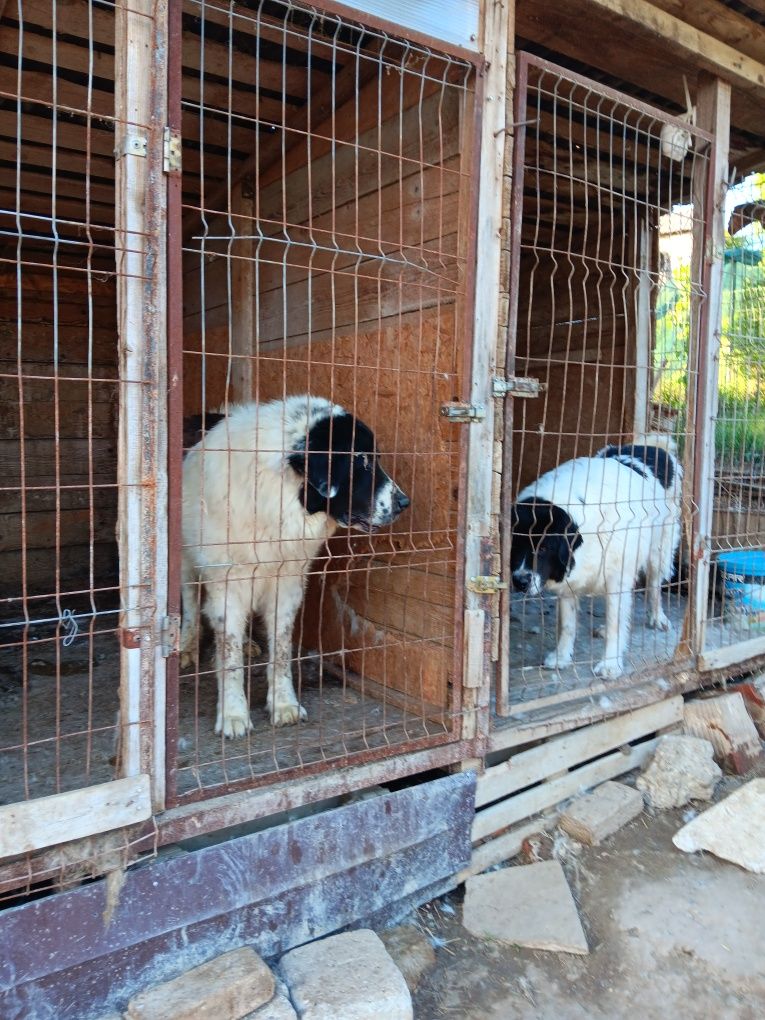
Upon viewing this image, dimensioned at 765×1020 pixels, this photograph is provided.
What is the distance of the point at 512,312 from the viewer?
3.10 meters

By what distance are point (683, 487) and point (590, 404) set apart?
305 cm

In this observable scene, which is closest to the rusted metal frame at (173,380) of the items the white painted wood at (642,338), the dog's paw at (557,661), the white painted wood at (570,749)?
the white painted wood at (570,749)

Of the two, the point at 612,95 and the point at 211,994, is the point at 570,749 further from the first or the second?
the point at 612,95

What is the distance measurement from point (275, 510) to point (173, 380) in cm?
118

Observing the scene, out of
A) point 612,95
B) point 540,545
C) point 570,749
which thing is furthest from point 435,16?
point 570,749

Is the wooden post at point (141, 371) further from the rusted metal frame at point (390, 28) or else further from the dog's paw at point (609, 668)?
the dog's paw at point (609, 668)

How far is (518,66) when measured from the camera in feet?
9.85

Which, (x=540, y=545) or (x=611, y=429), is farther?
(x=611, y=429)

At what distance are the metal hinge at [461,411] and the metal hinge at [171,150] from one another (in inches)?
51.8

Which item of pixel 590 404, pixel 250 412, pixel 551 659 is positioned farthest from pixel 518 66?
pixel 590 404

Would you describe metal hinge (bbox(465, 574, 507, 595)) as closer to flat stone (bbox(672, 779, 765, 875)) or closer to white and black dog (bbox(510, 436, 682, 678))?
white and black dog (bbox(510, 436, 682, 678))

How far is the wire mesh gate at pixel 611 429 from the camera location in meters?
3.49

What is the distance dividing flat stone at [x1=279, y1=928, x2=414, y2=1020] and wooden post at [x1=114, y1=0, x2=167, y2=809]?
77 cm

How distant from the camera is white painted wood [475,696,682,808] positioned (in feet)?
10.8
